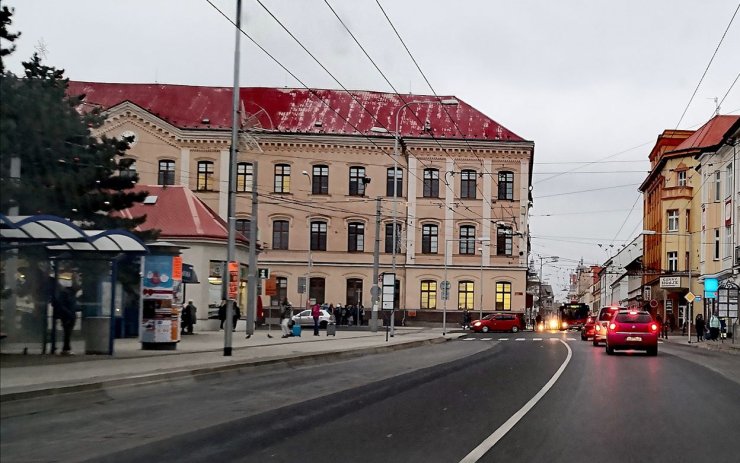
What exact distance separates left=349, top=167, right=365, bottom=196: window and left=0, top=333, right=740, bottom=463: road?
1975 inches

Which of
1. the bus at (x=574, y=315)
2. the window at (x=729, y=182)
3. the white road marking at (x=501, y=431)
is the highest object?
the window at (x=729, y=182)

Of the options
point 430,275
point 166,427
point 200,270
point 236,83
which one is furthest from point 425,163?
point 166,427

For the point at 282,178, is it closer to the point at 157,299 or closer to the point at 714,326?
the point at 714,326

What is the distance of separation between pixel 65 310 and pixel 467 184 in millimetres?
51212

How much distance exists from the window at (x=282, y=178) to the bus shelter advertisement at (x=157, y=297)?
43.8 metres

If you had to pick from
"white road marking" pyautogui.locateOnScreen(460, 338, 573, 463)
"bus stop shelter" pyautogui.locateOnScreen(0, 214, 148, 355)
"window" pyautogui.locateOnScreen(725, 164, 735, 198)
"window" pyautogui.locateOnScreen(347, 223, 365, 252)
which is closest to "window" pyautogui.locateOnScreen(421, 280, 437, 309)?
"window" pyautogui.locateOnScreen(347, 223, 365, 252)

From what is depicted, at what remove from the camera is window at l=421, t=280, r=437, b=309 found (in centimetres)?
6994

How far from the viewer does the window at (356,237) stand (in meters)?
70.3

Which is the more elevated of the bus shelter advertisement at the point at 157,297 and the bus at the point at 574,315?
the bus shelter advertisement at the point at 157,297

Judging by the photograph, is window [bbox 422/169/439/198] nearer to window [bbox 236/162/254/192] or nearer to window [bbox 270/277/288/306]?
window [bbox 270/277/288/306]

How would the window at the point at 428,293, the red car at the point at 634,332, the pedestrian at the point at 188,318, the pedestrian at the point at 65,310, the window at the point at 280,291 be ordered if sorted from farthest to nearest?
the window at the point at 428,293, the window at the point at 280,291, the pedestrian at the point at 188,318, the red car at the point at 634,332, the pedestrian at the point at 65,310

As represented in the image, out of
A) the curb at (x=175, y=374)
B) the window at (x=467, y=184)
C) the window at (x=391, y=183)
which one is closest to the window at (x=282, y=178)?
the window at (x=391, y=183)

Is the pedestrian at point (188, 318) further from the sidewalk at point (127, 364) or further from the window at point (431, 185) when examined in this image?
the window at point (431, 185)

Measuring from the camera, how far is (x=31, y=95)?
1217 inches
